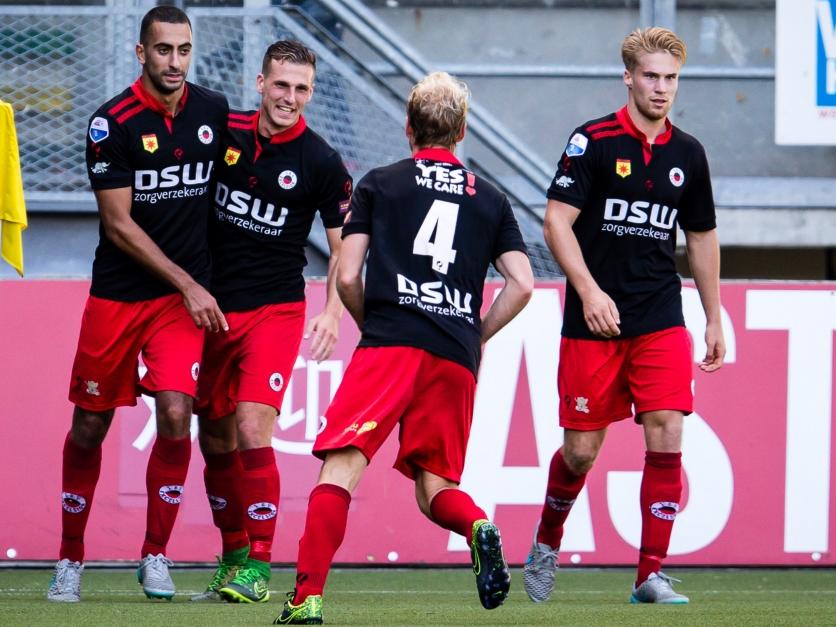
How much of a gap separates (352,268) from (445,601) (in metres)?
1.93

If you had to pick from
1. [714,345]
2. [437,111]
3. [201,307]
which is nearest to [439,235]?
[437,111]

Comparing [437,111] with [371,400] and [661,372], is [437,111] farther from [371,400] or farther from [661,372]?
[661,372]

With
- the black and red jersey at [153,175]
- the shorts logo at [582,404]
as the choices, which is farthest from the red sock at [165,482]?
the shorts logo at [582,404]

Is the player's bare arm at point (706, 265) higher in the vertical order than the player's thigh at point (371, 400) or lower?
higher

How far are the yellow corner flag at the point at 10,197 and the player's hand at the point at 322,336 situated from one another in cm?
179

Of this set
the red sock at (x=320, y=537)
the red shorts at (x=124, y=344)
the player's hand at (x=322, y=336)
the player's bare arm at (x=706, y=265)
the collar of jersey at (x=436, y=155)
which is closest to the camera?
the red sock at (x=320, y=537)

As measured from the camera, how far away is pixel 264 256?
21.3ft

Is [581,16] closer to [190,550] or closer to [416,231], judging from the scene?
[190,550]

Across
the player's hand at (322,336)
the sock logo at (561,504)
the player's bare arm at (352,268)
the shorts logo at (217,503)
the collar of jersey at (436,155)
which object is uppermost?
the collar of jersey at (436,155)

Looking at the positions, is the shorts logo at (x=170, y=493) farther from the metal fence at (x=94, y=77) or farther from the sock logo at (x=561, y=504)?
the metal fence at (x=94, y=77)

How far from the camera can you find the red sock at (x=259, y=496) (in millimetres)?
6352

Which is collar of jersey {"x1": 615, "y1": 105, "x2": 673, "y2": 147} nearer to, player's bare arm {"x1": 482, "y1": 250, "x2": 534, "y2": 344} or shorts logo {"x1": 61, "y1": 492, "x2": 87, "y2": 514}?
player's bare arm {"x1": 482, "y1": 250, "x2": 534, "y2": 344}

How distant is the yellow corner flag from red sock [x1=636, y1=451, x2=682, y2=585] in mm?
2836

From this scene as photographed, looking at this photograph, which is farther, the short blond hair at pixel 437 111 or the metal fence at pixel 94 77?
the metal fence at pixel 94 77
